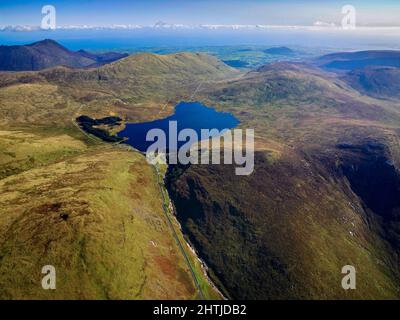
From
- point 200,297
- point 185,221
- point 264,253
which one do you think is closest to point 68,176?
point 185,221

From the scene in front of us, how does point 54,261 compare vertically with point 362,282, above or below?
above

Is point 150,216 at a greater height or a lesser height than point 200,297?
greater

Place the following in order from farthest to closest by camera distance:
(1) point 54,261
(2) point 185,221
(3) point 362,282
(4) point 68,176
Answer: (4) point 68,176 < (2) point 185,221 < (3) point 362,282 < (1) point 54,261
